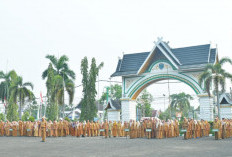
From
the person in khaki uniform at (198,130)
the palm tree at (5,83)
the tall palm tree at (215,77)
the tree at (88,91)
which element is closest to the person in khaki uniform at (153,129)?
the person in khaki uniform at (198,130)

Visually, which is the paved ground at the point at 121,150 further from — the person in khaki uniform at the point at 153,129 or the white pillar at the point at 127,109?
the white pillar at the point at 127,109

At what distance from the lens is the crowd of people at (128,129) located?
22.3 metres

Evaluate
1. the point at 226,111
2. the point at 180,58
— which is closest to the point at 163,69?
the point at 180,58

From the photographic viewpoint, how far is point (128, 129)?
2578 cm

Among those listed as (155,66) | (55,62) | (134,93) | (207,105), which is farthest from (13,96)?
(207,105)

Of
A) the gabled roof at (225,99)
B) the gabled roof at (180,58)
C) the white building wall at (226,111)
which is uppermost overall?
the gabled roof at (180,58)

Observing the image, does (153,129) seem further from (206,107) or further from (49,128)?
(49,128)

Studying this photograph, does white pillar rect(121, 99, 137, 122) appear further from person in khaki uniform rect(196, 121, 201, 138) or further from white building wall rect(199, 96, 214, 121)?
person in khaki uniform rect(196, 121, 201, 138)

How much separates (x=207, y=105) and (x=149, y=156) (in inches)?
787

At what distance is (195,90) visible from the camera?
3075 cm

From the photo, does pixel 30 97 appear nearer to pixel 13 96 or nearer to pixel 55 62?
pixel 13 96

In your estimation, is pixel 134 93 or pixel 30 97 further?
pixel 30 97

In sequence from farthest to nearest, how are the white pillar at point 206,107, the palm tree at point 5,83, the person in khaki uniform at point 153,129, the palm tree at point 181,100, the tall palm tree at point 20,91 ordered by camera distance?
the palm tree at point 181,100 < the palm tree at point 5,83 < the tall palm tree at point 20,91 < the white pillar at point 206,107 < the person in khaki uniform at point 153,129

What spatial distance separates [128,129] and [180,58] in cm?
1145
